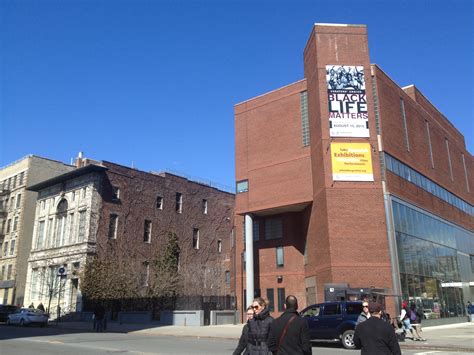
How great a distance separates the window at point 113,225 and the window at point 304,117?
21.4m

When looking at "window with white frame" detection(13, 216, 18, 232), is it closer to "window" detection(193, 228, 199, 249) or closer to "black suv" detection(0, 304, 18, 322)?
"black suv" detection(0, 304, 18, 322)

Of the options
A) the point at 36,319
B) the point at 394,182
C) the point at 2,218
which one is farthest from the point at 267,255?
the point at 2,218

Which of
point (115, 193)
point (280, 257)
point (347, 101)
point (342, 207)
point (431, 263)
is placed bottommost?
point (431, 263)

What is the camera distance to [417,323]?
22.2 metres

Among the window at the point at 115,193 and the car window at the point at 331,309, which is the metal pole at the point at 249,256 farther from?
the car window at the point at 331,309

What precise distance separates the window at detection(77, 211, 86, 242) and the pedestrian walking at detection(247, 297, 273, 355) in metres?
41.0

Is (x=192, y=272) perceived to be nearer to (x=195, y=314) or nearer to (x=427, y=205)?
(x=195, y=314)

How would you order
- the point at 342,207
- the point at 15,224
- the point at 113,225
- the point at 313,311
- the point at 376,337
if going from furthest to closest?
the point at 15,224 < the point at 113,225 < the point at 342,207 < the point at 313,311 < the point at 376,337

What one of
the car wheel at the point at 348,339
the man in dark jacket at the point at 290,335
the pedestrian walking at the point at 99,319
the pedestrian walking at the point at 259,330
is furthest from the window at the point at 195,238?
the man in dark jacket at the point at 290,335

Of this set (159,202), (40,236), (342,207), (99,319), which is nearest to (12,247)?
(40,236)

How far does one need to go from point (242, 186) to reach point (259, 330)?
34172 mm

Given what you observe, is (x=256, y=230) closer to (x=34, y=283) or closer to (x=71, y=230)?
(x=71, y=230)

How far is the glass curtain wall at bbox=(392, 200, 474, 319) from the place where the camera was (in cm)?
3266

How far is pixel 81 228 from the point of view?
A: 45500 millimetres
